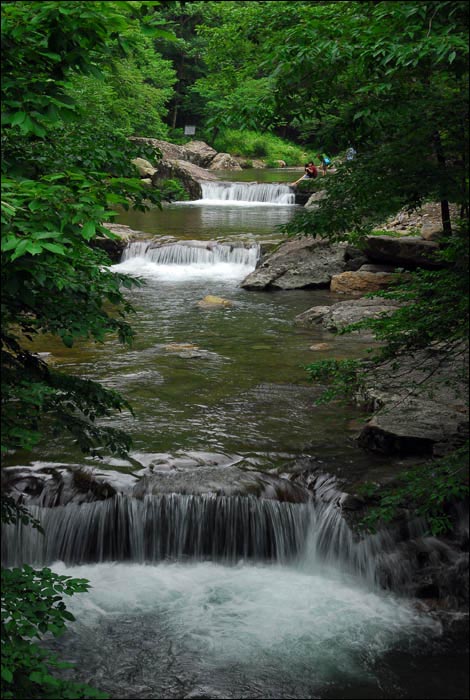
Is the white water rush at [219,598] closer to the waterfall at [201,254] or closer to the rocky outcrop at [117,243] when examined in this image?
the waterfall at [201,254]

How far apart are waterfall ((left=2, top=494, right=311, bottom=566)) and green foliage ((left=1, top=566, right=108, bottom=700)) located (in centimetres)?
336

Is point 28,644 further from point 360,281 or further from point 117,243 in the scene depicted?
point 117,243

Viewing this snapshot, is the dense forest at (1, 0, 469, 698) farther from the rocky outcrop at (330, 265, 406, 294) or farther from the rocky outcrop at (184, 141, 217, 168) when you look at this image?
the rocky outcrop at (184, 141, 217, 168)

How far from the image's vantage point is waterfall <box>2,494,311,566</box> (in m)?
7.97

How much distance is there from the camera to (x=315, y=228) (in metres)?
6.88

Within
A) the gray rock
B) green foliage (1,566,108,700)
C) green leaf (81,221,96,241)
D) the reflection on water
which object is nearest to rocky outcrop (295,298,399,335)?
the gray rock

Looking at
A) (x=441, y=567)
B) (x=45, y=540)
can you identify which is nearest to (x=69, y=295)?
(x=45, y=540)

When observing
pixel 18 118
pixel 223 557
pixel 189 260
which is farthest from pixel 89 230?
pixel 189 260

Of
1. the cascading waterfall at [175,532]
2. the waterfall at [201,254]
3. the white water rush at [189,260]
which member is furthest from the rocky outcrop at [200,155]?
the cascading waterfall at [175,532]

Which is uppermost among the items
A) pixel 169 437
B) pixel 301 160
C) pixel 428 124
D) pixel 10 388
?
pixel 301 160

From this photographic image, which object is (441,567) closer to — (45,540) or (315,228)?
(315,228)

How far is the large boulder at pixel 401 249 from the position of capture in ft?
51.7

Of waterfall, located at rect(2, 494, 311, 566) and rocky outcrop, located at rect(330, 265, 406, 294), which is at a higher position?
rocky outcrop, located at rect(330, 265, 406, 294)

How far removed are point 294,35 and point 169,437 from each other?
16.3 ft
